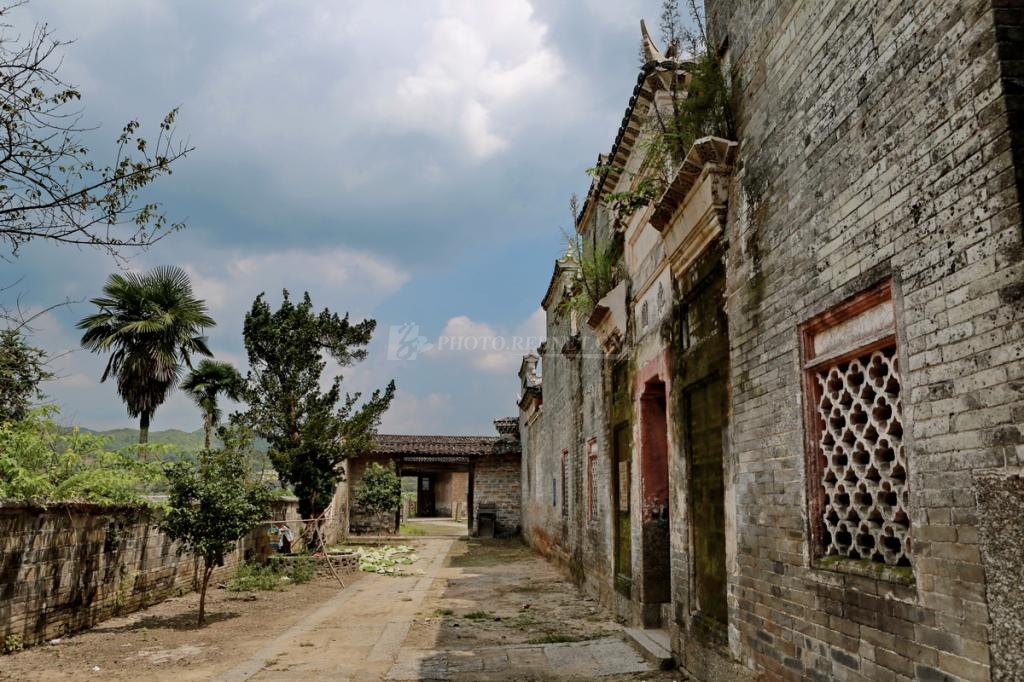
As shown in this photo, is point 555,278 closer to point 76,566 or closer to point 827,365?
point 76,566

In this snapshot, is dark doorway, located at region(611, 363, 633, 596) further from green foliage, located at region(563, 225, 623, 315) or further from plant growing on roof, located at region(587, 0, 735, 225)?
plant growing on roof, located at region(587, 0, 735, 225)

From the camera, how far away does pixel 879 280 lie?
3.29 metres

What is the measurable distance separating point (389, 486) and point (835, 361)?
→ 868 inches

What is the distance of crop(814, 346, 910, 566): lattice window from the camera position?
3.34m

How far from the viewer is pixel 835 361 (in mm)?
3807

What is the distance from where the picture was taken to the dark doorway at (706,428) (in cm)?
553

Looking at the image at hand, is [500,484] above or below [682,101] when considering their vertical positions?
below

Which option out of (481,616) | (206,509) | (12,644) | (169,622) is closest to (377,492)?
(169,622)

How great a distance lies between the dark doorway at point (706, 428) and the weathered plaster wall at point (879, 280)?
1.47 feet

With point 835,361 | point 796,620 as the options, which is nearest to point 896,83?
point 835,361

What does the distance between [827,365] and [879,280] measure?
748 millimetres

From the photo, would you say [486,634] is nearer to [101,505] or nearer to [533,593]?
[533,593]

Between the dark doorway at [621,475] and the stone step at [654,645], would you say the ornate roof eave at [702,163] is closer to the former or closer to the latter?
the dark doorway at [621,475]

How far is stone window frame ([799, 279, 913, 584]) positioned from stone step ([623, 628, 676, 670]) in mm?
3228
